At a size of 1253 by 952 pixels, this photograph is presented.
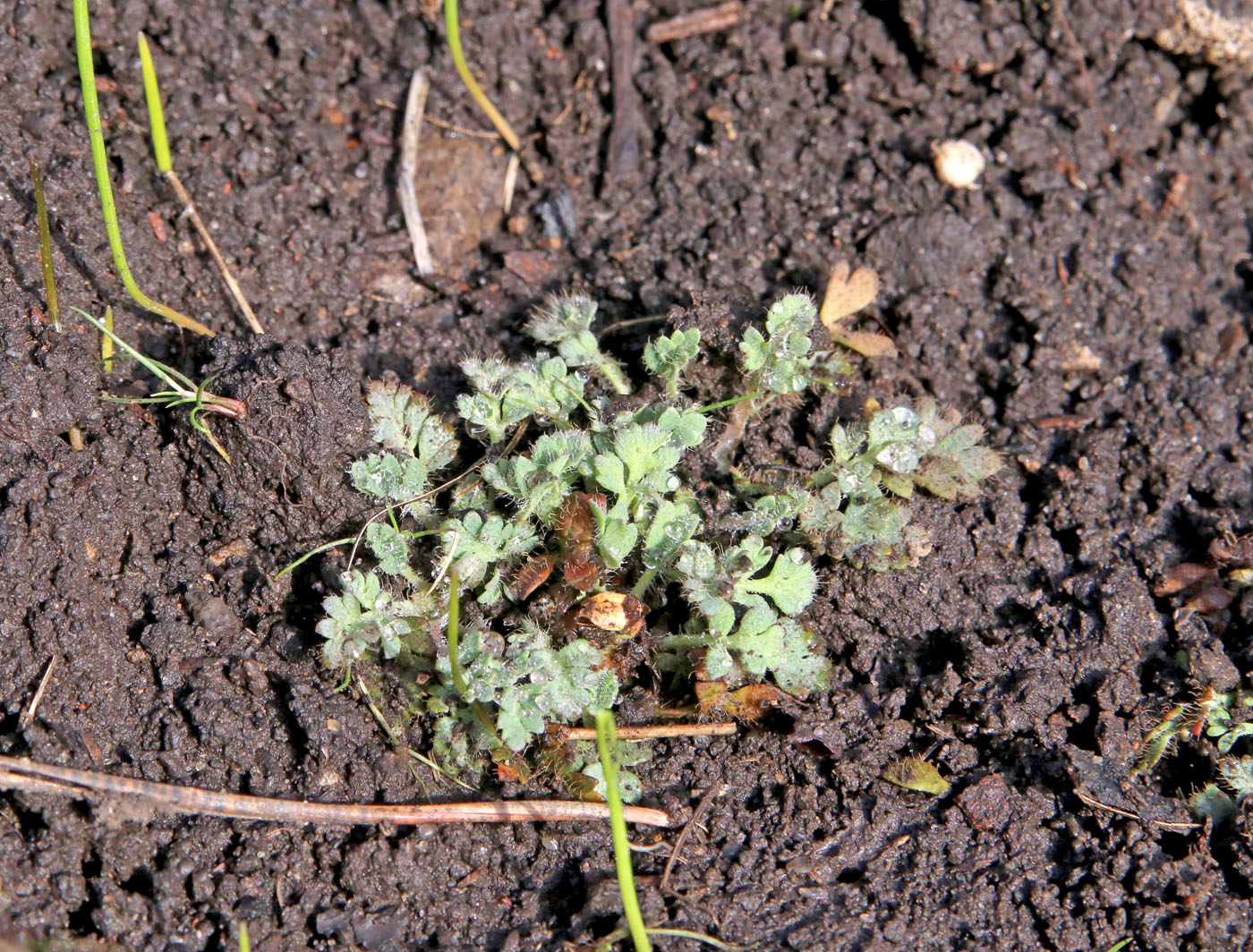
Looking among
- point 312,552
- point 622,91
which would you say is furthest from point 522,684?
point 622,91

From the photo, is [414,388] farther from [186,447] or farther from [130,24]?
[130,24]

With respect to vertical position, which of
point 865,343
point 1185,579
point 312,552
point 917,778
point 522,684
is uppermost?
point 865,343

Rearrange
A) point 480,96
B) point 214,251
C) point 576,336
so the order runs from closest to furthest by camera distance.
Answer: point 576,336 < point 214,251 < point 480,96

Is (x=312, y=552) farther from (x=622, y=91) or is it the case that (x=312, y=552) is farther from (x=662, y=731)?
(x=622, y=91)

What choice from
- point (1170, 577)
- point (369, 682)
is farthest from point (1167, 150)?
point (369, 682)

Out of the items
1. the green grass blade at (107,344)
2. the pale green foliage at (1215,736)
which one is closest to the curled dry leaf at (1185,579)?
the pale green foliage at (1215,736)

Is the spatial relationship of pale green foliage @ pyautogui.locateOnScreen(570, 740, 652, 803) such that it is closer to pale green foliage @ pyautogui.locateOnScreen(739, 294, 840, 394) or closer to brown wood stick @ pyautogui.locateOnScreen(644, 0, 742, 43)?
pale green foliage @ pyautogui.locateOnScreen(739, 294, 840, 394)
